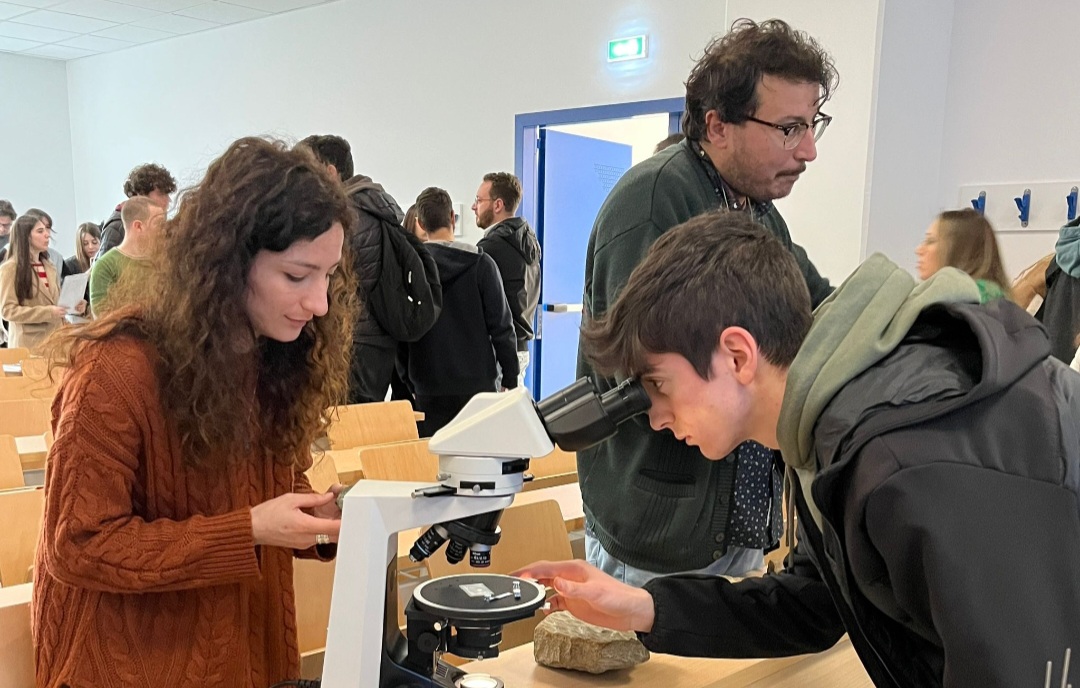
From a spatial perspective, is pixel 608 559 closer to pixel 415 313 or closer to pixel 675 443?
pixel 675 443

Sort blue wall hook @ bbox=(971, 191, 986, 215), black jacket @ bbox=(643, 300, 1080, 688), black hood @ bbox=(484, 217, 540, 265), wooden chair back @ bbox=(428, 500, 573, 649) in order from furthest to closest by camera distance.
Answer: black hood @ bbox=(484, 217, 540, 265), blue wall hook @ bbox=(971, 191, 986, 215), wooden chair back @ bbox=(428, 500, 573, 649), black jacket @ bbox=(643, 300, 1080, 688)

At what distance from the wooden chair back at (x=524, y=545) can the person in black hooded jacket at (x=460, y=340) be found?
61.0 inches

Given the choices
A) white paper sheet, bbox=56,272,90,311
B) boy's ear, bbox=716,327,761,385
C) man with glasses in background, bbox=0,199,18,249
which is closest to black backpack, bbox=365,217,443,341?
boy's ear, bbox=716,327,761,385

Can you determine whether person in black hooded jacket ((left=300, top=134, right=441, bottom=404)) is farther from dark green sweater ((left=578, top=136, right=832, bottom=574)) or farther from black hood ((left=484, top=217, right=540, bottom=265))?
dark green sweater ((left=578, top=136, right=832, bottom=574))

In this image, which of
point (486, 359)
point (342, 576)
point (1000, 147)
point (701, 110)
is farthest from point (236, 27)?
point (342, 576)

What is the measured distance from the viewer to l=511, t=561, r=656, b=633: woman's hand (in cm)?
125

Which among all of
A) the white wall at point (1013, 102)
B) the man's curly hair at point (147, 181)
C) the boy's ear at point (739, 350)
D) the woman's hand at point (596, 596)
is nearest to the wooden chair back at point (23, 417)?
the man's curly hair at point (147, 181)

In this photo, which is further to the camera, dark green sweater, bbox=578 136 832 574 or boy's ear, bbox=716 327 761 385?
dark green sweater, bbox=578 136 832 574

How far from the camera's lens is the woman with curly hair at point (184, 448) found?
1.24 meters

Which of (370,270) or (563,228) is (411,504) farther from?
(563,228)

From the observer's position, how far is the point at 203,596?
1.36 m

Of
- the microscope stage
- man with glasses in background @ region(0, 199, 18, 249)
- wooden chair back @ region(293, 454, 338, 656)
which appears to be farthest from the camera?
man with glasses in background @ region(0, 199, 18, 249)

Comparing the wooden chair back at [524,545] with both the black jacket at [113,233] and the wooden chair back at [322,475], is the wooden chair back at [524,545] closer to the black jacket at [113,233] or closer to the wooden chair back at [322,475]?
the wooden chair back at [322,475]

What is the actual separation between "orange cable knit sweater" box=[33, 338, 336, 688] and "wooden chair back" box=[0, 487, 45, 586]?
2.17 feet
